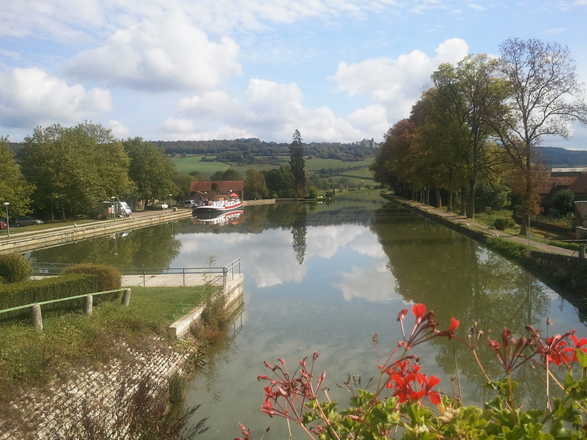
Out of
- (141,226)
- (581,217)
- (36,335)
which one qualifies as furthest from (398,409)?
(141,226)

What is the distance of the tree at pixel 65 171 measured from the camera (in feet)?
143

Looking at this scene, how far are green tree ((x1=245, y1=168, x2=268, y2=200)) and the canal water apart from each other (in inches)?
2164

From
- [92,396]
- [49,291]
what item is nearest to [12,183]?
[49,291]

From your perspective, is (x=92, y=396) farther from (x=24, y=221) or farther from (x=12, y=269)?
(x=24, y=221)

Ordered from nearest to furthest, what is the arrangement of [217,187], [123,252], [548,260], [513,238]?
[548,260], [513,238], [123,252], [217,187]

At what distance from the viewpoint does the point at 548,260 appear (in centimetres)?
1880

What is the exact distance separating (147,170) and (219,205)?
9986 millimetres

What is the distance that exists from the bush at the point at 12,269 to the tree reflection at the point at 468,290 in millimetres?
11677

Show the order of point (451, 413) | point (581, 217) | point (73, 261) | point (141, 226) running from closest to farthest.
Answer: point (451, 413)
point (73, 261)
point (581, 217)
point (141, 226)

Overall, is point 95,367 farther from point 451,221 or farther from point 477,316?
point 451,221

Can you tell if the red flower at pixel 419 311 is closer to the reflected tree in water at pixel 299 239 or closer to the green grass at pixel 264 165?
the reflected tree in water at pixel 299 239

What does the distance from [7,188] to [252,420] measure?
32.4 meters

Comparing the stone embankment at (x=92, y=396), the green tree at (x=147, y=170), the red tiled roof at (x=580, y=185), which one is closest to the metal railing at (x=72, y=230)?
the green tree at (x=147, y=170)

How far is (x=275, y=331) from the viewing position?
42.9ft
